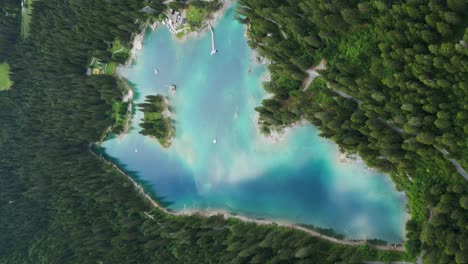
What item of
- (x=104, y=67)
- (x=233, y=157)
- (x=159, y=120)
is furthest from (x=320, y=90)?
(x=104, y=67)

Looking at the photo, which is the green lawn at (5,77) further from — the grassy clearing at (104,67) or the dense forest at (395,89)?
the dense forest at (395,89)

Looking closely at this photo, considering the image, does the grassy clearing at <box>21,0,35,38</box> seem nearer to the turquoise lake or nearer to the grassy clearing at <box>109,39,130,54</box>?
the grassy clearing at <box>109,39,130,54</box>

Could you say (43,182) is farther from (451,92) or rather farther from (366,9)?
(451,92)

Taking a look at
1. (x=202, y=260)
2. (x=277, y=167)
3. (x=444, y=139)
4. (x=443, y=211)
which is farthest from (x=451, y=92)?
(x=202, y=260)

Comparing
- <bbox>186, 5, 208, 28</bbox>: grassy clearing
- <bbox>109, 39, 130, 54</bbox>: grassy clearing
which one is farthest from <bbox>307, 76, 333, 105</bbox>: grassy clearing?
<bbox>109, 39, 130, 54</bbox>: grassy clearing

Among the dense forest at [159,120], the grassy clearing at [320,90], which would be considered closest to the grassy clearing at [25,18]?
the dense forest at [159,120]

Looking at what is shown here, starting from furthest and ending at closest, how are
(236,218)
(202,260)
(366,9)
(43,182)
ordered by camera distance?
(43,182), (236,218), (202,260), (366,9)

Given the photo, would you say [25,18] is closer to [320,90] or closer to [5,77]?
[5,77]
